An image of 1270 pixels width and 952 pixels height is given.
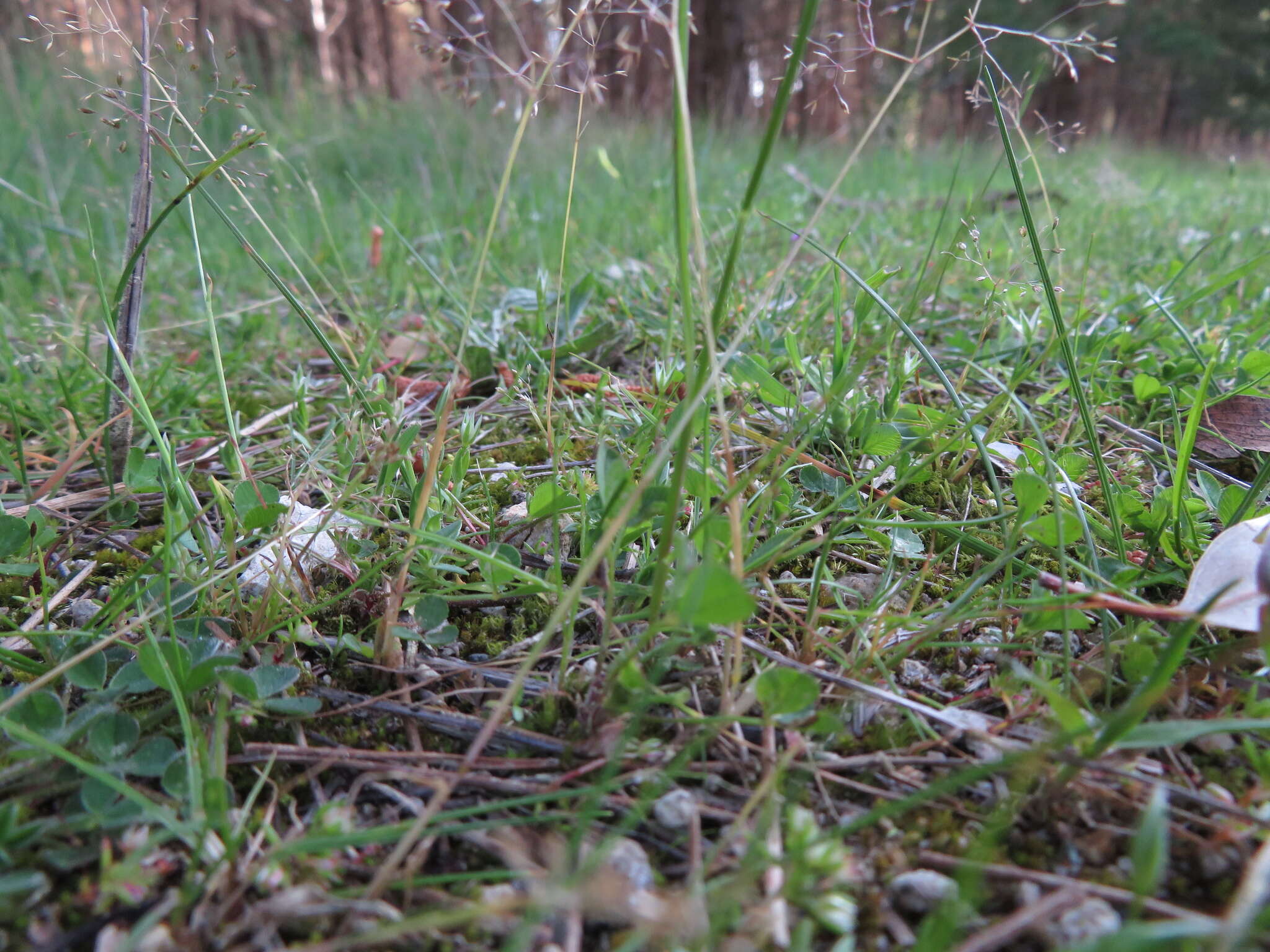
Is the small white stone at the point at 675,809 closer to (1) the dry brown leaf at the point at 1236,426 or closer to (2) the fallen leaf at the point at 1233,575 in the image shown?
(2) the fallen leaf at the point at 1233,575

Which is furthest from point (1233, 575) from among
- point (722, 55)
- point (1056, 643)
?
point (722, 55)

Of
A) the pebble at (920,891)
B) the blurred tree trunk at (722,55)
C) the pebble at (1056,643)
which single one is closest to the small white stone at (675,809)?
the pebble at (920,891)

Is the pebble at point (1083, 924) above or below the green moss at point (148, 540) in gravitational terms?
above

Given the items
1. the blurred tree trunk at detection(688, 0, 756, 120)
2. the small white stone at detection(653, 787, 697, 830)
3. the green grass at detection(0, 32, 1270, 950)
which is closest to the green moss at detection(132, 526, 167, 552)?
the green grass at detection(0, 32, 1270, 950)

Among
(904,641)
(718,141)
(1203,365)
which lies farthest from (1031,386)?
(718,141)

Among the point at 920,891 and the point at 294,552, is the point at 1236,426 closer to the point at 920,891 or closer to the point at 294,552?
the point at 920,891

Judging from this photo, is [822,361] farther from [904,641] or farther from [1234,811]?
[1234,811]
